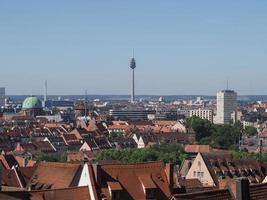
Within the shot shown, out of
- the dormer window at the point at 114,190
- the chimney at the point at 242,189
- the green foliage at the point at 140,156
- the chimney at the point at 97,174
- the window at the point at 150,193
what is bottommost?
the green foliage at the point at 140,156

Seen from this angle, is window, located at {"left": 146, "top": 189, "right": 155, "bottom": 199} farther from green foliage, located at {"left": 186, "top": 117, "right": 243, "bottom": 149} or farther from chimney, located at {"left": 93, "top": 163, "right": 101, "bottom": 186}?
green foliage, located at {"left": 186, "top": 117, "right": 243, "bottom": 149}

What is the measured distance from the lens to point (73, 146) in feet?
550

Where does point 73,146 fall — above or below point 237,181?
below

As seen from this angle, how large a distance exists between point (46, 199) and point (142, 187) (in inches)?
347

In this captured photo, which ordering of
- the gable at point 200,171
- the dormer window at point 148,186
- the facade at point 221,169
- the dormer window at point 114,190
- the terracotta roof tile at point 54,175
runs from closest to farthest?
1. the dormer window at point 114,190
2. the dormer window at point 148,186
3. the terracotta roof tile at point 54,175
4. the gable at point 200,171
5. the facade at point 221,169

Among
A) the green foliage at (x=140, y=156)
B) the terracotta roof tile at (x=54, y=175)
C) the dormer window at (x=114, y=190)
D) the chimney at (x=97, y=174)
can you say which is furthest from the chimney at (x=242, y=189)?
the green foliage at (x=140, y=156)

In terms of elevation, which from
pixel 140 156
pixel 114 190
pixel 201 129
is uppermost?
pixel 114 190

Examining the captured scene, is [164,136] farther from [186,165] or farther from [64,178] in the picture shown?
[64,178]

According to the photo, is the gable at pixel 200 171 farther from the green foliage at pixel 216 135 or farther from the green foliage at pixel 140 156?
the green foliage at pixel 216 135

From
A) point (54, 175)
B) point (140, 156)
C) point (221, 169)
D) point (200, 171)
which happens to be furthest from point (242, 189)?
point (140, 156)

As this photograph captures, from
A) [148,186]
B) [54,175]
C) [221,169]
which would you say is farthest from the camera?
[221,169]

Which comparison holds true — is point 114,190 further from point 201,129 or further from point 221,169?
point 201,129

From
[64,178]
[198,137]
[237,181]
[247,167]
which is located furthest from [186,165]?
[198,137]

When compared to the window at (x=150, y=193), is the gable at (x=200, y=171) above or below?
below
